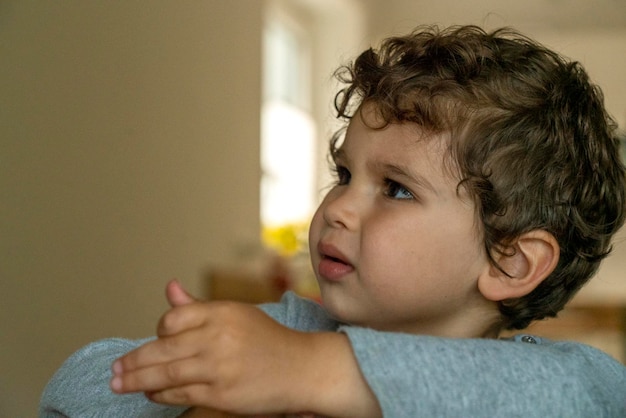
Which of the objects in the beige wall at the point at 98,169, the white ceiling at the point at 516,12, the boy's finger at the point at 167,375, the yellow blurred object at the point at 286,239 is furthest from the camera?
the white ceiling at the point at 516,12

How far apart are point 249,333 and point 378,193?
0.39 metres

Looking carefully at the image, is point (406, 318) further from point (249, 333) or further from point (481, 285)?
point (249, 333)

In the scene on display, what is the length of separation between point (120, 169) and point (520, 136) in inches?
103

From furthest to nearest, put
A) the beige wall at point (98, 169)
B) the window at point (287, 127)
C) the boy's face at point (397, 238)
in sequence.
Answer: the window at point (287, 127), the beige wall at point (98, 169), the boy's face at point (397, 238)

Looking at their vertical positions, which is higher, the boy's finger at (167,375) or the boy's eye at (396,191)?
the boy's eye at (396,191)

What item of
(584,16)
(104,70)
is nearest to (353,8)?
(584,16)

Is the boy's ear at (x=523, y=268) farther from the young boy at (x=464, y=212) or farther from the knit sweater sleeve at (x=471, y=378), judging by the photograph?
the knit sweater sleeve at (x=471, y=378)

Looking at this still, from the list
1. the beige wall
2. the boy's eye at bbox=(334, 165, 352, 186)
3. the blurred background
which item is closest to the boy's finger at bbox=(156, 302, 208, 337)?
the boy's eye at bbox=(334, 165, 352, 186)

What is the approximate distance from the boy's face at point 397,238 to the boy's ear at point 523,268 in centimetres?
2

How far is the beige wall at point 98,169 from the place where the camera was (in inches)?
112

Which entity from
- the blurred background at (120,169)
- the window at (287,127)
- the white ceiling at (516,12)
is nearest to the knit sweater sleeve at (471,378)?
the blurred background at (120,169)

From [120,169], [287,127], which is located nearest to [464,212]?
[120,169]

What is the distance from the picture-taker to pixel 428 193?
3.24 feet

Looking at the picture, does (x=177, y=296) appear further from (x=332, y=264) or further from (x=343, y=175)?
(x=343, y=175)
